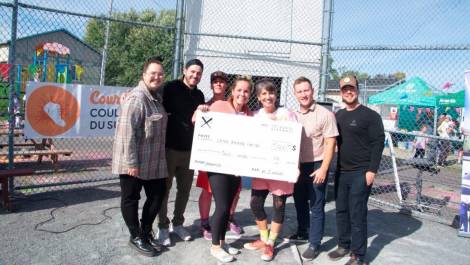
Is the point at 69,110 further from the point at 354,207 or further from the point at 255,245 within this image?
the point at 354,207

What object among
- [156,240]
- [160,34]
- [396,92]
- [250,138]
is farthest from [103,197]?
[160,34]

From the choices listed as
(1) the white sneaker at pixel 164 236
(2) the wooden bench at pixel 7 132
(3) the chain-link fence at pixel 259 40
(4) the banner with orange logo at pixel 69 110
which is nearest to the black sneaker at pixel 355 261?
(1) the white sneaker at pixel 164 236

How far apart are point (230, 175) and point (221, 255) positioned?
2.86ft

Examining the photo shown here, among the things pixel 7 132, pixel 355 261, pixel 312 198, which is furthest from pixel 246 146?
pixel 7 132

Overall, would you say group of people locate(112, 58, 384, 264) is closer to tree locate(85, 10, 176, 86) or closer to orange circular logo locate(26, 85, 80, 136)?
orange circular logo locate(26, 85, 80, 136)

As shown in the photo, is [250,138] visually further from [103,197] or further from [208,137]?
[103,197]

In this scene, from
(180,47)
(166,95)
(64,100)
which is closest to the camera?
(166,95)

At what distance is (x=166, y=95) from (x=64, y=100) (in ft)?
8.01

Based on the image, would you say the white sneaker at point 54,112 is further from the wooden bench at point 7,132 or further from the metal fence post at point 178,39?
the metal fence post at point 178,39

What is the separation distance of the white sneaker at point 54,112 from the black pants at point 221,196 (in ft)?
10.0

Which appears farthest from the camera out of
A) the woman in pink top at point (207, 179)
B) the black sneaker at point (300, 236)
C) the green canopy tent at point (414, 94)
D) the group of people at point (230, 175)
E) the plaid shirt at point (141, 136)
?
the green canopy tent at point (414, 94)

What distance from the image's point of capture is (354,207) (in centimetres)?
387

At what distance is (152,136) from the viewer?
3.69m

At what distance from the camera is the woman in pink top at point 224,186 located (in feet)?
12.2
